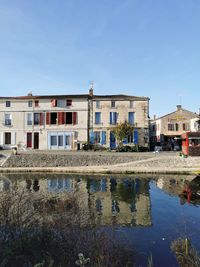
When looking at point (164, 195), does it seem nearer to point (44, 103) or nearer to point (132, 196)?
point (132, 196)

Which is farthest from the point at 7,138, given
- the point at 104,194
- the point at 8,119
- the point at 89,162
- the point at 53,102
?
the point at 104,194

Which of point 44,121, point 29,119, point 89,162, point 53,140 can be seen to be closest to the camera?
point 89,162

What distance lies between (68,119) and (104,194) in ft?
77.4

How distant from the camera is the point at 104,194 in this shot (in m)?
21.0

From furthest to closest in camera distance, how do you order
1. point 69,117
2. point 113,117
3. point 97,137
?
point 69,117, point 113,117, point 97,137

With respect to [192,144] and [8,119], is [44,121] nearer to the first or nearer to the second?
[8,119]

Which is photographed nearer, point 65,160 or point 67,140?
point 65,160

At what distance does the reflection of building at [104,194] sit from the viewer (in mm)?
14258

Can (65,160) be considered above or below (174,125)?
below

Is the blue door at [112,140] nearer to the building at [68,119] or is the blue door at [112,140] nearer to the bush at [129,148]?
the building at [68,119]

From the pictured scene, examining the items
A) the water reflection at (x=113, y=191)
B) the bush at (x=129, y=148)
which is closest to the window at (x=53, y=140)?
the bush at (x=129, y=148)

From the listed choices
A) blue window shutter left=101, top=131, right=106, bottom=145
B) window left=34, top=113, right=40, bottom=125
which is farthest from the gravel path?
window left=34, top=113, right=40, bottom=125

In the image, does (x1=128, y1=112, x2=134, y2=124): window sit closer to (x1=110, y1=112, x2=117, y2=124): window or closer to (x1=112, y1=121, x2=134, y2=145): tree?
(x1=110, y1=112, x2=117, y2=124): window

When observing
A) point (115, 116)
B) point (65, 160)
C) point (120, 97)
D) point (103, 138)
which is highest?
point (120, 97)
